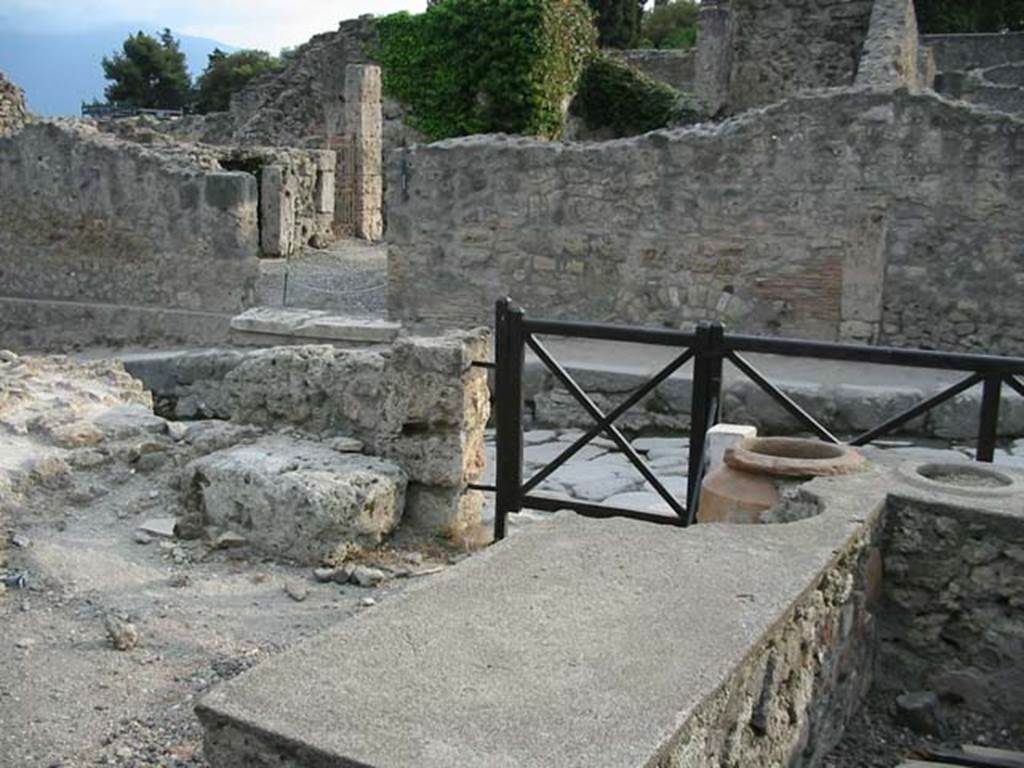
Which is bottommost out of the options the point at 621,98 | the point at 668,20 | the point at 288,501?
the point at 288,501

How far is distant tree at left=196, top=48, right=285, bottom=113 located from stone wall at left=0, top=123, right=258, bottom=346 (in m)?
35.5

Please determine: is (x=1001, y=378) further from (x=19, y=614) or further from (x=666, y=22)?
(x=666, y=22)

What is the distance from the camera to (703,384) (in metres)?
4.99

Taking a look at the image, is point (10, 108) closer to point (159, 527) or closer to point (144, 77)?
point (159, 527)

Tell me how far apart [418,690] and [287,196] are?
1537cm

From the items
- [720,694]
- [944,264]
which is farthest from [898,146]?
[720,694]

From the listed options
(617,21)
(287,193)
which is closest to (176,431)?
(287,193)

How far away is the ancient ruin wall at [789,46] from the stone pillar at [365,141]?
19.9 feet

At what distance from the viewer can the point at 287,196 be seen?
1686 centimetres

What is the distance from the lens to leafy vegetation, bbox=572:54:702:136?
17234mm

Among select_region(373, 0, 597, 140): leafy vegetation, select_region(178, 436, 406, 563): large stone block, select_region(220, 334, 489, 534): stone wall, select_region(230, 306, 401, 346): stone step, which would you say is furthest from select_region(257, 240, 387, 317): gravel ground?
select_region(178, 436, 406, 563): large stone block

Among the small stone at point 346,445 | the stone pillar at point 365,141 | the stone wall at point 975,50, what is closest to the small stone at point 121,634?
the small stone at point 346,445

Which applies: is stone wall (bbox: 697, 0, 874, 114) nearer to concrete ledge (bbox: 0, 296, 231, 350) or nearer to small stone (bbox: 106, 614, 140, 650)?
concrete ledge (bbox: 0, 296, 231, 350)

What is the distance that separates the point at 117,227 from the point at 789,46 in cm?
1032
